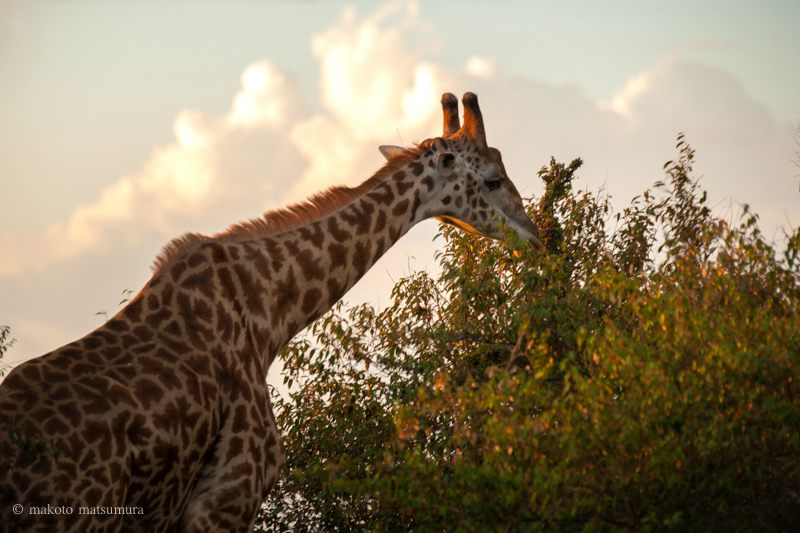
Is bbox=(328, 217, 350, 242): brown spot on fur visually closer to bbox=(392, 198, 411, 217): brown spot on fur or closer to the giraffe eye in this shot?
bbox=(392, 198, 411, 217): brown spot on fur

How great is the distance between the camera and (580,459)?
520 cm

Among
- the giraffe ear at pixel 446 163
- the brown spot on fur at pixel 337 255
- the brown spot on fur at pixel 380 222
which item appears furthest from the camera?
the giraffe ear at pixel 446 163

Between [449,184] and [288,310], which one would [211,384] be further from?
[449,184]

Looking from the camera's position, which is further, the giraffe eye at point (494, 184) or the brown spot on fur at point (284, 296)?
the giraffe eye at point (494, 184)

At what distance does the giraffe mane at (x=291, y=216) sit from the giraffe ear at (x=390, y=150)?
177 millimetres

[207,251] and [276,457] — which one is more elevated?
[207,251]

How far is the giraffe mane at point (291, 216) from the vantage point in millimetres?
6992

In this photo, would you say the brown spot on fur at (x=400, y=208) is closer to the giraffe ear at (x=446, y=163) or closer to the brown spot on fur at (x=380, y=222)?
the brown spot on fur at (x=380, y=222)

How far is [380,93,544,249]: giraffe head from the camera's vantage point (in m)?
8.30

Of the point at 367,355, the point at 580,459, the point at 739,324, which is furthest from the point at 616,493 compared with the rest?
the point at 367,355

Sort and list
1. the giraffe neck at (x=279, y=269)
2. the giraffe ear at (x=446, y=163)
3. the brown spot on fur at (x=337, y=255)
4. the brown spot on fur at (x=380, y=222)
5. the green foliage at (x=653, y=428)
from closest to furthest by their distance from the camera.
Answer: the green foliage at (x=653, y=428), the giraffe neck at (x=279, y=269), the brown spot on fur at (x=337, y=255), the brown spot on fur at (x=380, y=222), the giraffe ear at (x=446, y=163)

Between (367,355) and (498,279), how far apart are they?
5.83 ft
